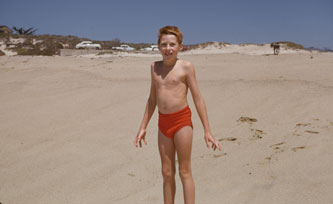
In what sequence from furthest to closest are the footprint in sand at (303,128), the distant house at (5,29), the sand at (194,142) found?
1. the distant house at (5,29)
2. the footprint in sand at (303,128)
3. the sand at (194,142)

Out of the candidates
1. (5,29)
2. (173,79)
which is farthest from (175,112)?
(5,29)

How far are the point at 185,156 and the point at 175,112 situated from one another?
0.34 metres

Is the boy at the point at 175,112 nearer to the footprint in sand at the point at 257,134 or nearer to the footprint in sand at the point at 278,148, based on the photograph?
the footprint in sand at the point at 278,148

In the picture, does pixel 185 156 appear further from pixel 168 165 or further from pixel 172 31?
pixel 172 31

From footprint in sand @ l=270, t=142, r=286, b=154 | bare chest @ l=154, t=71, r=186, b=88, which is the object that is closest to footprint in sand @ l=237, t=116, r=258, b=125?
footprint in sand @ l=270, t=142, r=286, b=154

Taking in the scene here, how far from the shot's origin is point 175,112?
89.0 inches

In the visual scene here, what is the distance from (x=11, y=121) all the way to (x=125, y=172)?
308 cm

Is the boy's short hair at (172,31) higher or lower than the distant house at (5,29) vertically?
lower

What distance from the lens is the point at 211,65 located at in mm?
8523

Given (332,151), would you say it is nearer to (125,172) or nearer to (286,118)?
(286,118)

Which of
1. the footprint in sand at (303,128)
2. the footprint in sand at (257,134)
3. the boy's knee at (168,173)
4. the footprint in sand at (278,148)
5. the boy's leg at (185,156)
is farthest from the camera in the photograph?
the footprint in sand at (257,134)

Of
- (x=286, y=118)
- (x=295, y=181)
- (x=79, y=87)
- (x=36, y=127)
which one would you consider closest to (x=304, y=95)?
(x=286, y=118)

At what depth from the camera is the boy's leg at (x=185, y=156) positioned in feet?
7.27

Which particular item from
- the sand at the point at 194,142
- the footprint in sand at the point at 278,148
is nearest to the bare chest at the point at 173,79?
the sand at the point at 194,142
